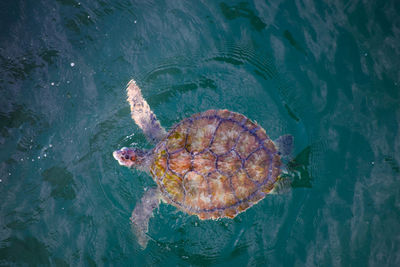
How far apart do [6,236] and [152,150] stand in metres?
3.25

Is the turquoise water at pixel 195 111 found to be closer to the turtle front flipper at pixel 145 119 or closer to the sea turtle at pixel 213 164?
the turtle front flipper at pixel 145 119

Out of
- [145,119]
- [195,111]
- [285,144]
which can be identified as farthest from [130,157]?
[285,144]

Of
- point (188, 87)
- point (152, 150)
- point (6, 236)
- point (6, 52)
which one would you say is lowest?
point (6, 236)

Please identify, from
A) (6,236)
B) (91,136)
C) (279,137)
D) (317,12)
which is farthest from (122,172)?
(317,12)

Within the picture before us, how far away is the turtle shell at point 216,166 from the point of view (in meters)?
4.33

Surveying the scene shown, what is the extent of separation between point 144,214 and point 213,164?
175cm

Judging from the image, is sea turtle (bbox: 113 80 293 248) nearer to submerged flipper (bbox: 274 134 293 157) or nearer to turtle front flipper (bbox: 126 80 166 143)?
submerged flipper (bbox: 274 134 293 157)

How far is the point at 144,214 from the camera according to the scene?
16.3 ft

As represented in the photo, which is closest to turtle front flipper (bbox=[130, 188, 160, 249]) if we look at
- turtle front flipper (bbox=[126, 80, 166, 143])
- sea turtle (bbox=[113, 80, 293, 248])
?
sea turtle (bbox=[113, 80, 293, 248])

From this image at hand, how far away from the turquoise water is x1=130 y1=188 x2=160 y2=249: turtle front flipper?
15 cm

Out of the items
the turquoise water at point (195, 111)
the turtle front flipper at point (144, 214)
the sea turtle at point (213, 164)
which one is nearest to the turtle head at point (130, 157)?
the sea turtle at point (213, 164)

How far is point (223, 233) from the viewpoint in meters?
4.99

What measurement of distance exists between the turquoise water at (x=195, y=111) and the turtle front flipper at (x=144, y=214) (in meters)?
0.15

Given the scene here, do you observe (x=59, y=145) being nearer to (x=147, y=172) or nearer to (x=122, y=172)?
(x=122, y=172)
